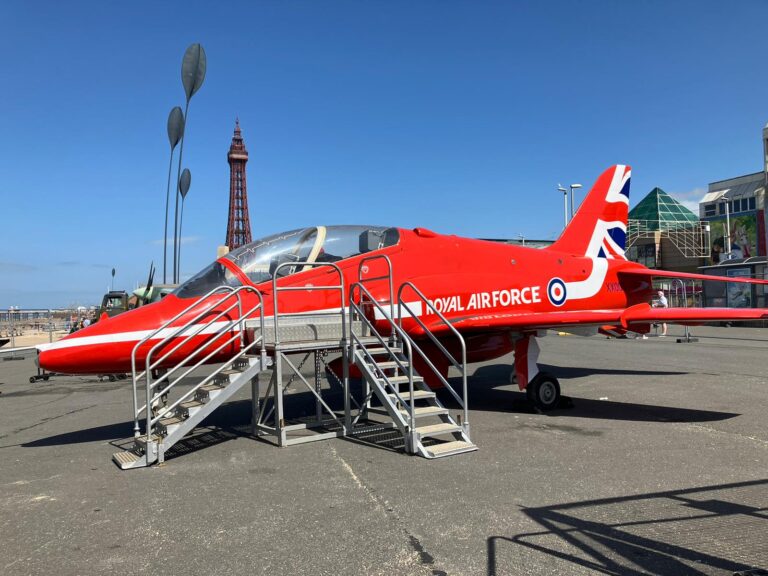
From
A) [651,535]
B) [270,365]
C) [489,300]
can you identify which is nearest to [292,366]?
[270,365]

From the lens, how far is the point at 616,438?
6.79 meters

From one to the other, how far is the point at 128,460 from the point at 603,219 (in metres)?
11.8

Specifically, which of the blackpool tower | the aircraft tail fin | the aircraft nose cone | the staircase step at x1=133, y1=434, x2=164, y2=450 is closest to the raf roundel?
the aircraft tail fin

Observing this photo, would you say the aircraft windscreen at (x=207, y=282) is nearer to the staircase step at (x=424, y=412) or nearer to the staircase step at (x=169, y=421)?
the staircase step at (x=169, y=421)

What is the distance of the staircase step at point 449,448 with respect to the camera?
20.1 feet

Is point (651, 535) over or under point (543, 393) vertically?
under

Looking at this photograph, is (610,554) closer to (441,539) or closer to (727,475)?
(441,539)

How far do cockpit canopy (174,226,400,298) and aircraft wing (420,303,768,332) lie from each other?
1803 mm

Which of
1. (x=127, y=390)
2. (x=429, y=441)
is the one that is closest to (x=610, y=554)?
(x=429, y=441)

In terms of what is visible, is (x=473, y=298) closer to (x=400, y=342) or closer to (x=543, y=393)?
(x=543, y=393)

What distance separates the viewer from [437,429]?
20.9 feet

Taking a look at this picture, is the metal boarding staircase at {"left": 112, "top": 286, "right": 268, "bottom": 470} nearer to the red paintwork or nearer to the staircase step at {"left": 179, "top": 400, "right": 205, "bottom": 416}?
the staircase step at {"left": 179, "top": 400, "right": 205, "bottom": 416}

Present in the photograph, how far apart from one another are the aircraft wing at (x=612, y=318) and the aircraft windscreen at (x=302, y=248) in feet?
5.73

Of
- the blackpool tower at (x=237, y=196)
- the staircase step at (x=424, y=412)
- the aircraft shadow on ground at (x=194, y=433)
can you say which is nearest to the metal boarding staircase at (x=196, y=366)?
the aircraft shadow on ground at (x=194, y=433)
